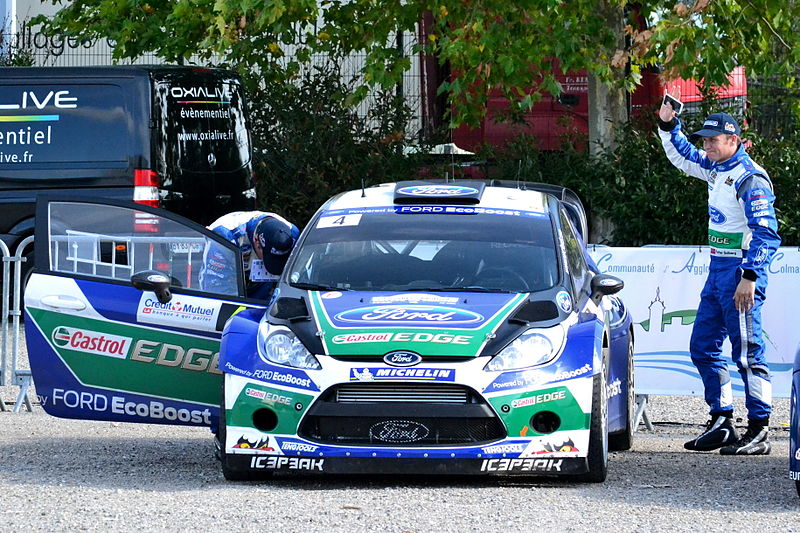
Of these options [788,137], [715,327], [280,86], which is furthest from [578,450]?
[280,86]

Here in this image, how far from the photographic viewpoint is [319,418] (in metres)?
7.08

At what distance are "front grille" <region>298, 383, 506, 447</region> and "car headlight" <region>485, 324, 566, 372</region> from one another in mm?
198

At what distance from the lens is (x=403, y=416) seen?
699 cm

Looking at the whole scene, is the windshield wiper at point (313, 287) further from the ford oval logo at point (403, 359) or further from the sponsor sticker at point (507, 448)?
the sponsor sticker at point (507, 448)

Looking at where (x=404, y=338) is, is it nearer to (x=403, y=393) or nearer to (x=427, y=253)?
(x=403, y=393)

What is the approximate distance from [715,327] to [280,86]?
32.0ft

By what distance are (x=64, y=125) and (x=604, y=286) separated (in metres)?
8.04

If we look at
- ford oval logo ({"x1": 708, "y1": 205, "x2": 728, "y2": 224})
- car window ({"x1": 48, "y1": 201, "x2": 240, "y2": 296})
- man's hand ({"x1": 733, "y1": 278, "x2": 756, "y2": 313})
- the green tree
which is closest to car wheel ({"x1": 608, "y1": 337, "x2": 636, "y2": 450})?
man's hand ({"x1": 733, "y1": 278, "x2": 756, "y2": 313})

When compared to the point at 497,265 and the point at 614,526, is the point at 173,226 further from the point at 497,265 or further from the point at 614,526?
the point at 614,526

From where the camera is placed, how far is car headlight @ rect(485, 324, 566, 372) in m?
7.05

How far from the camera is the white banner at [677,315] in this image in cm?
1020

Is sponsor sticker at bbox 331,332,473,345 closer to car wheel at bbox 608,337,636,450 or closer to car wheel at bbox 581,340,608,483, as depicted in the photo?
car wheel at bbox 581,340,608,483

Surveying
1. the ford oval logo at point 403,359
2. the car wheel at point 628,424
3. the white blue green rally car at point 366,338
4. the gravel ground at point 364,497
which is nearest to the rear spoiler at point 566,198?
the white blue green rally car at point 366,338

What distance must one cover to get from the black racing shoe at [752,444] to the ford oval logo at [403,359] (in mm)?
2561
